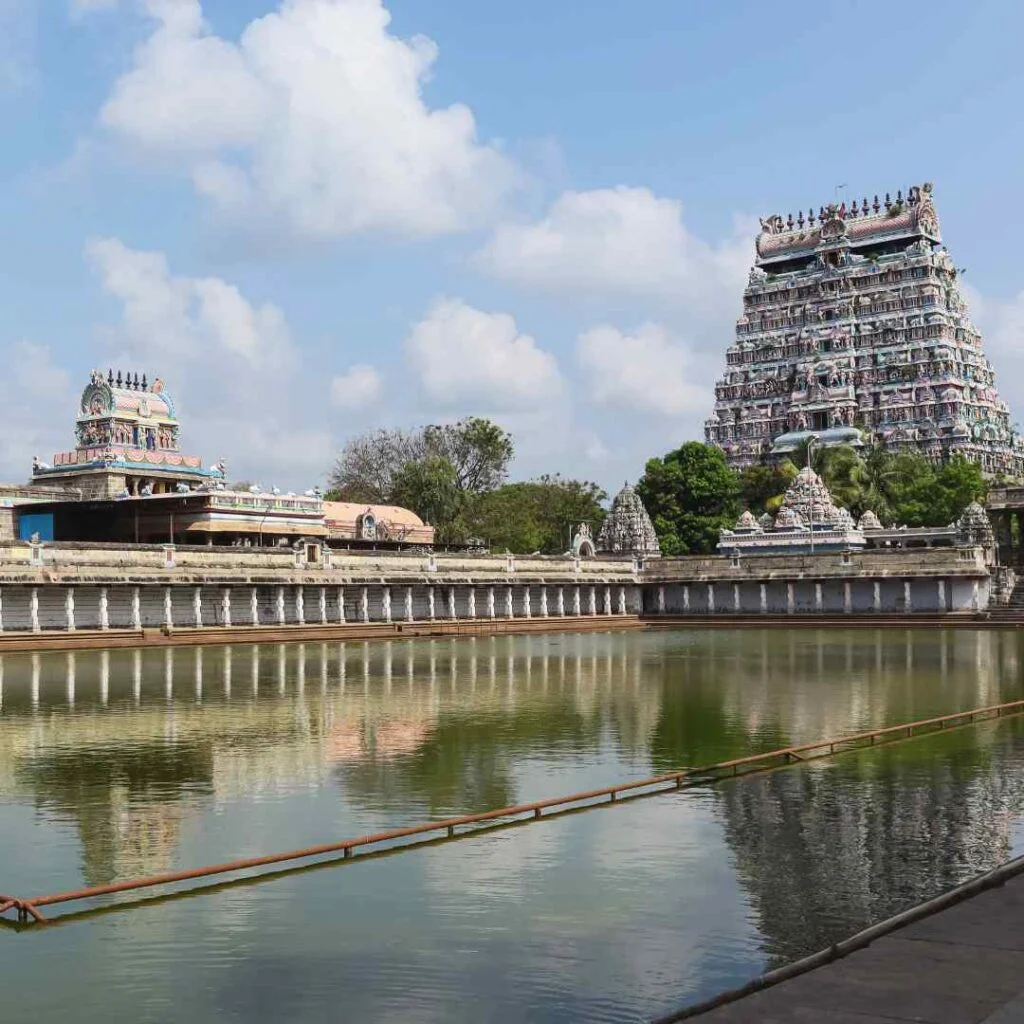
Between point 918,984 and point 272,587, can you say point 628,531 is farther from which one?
point 918,984

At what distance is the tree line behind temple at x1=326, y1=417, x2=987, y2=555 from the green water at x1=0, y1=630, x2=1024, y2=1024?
67250 mm

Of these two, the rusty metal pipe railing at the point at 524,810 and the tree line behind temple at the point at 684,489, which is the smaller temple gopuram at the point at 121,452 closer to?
the tree line behind temple at the point at 684,489

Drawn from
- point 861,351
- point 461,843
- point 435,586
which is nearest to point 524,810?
point 461,843

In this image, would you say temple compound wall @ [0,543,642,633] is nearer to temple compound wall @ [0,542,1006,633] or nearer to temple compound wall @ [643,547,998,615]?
temple compound wall @ [0,542,1006,633]

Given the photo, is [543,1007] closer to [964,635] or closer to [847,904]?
[847,904]

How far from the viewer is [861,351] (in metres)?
129

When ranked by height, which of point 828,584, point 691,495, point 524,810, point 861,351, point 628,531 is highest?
point 861,351

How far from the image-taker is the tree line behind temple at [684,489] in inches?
4161

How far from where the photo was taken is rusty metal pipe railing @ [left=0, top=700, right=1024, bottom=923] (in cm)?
1598

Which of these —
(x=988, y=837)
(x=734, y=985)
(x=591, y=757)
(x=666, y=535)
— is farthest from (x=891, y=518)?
(x=734, y=985)

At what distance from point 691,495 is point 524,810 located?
90681mm

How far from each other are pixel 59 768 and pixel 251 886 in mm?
9647

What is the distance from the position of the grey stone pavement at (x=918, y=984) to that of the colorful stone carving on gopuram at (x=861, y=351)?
362 feet

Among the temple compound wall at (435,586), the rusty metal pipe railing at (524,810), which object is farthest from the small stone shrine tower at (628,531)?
the rusty metal pipe railing at (524,810)
